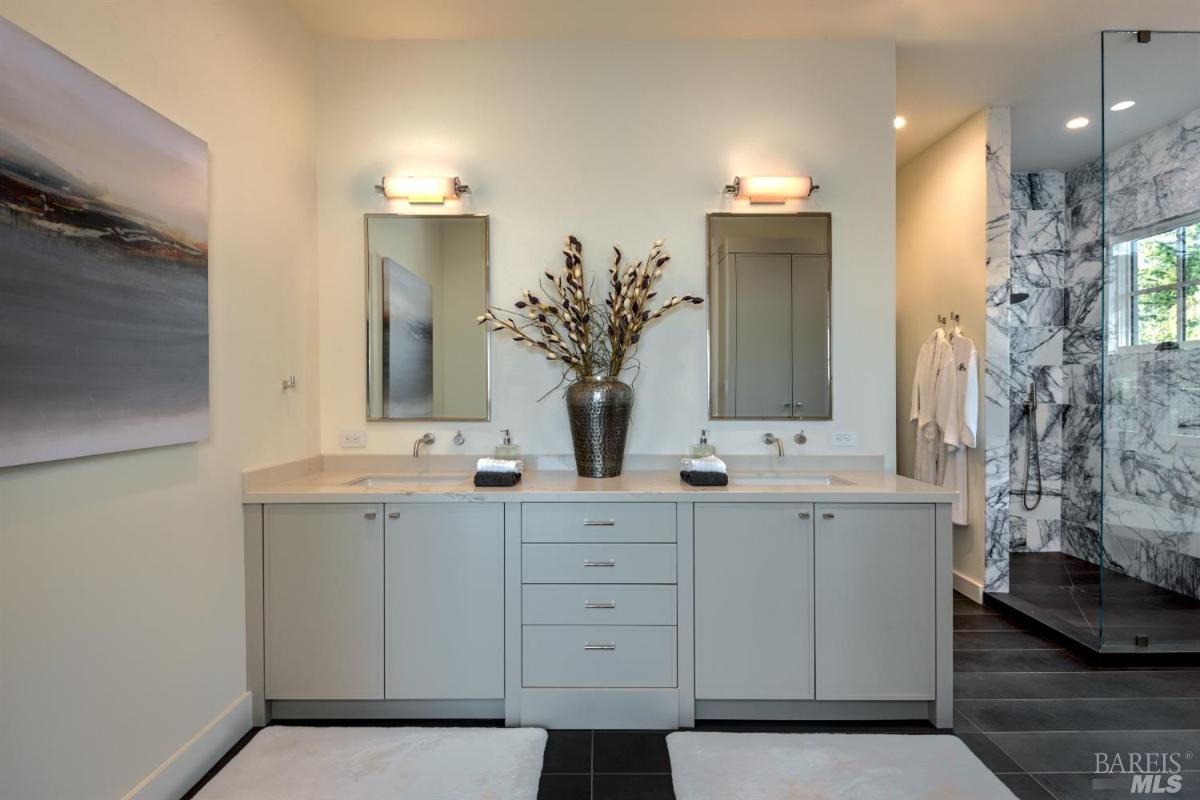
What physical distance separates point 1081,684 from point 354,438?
3.38m

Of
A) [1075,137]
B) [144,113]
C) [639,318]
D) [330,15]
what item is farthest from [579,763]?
[1075,137]

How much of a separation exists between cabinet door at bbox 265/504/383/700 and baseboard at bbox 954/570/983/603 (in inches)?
131

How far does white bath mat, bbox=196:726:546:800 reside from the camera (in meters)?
1.82

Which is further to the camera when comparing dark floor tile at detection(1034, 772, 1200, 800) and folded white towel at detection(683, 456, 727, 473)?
folded white towel at detection(683, 456, 727, 473)

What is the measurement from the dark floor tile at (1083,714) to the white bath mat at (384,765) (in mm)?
1716

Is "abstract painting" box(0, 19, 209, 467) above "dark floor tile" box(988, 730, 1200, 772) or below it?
above

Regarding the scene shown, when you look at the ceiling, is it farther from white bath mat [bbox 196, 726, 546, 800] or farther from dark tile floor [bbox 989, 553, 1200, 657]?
white bath mat [bbox 196, 726, 546, 800]

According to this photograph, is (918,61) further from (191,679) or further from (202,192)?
(191,679)

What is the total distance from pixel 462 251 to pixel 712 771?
231 centimetres

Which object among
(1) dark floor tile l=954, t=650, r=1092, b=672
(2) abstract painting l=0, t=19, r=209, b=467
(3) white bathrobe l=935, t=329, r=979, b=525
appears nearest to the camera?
(2) abstract painting l=0, t=19, r=209, b=467

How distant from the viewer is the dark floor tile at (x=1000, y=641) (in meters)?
2.90

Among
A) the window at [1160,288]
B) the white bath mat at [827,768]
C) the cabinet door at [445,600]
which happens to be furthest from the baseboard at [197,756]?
the window at [1160,288]

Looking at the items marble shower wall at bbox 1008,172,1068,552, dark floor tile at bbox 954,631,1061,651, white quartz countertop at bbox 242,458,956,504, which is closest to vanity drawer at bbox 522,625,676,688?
white quartz countertop at bbox 242,458,956,504
